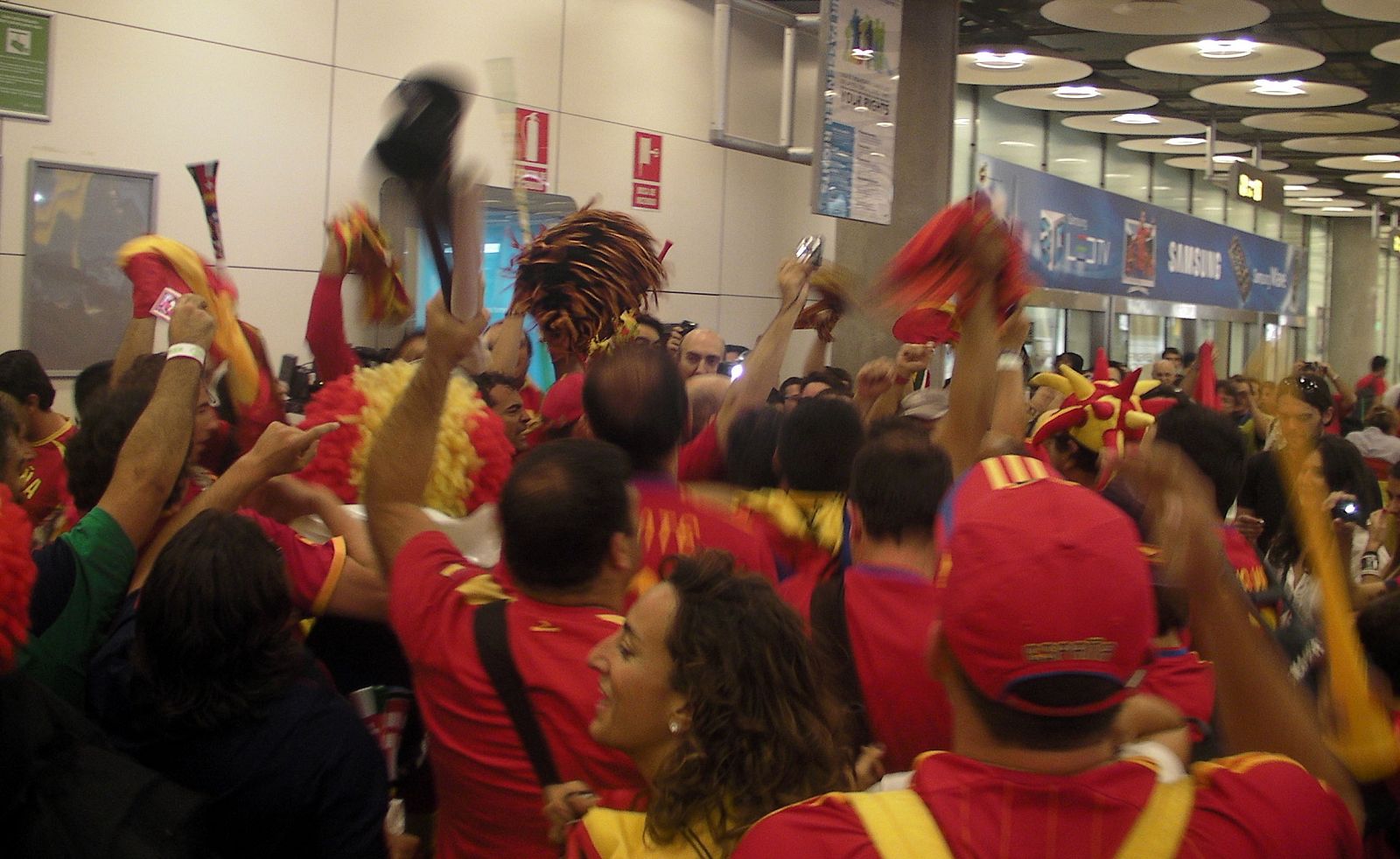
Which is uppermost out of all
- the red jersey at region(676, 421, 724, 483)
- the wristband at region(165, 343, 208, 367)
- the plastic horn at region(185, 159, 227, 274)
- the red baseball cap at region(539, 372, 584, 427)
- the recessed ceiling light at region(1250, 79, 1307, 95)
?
the recessed ceiling light at region(1250, 79, 1307, 95)

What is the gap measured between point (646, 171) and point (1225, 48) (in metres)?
5.29

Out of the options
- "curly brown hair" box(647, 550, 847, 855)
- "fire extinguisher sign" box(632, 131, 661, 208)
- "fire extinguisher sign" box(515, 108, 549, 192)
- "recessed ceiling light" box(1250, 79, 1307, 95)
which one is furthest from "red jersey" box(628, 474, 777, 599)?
"recessed ceiling light" box(1250, 79, 1307, 95)

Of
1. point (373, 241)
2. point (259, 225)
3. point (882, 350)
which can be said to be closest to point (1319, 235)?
point (882, 350)

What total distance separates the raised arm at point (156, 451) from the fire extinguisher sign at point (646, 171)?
24.7 feet

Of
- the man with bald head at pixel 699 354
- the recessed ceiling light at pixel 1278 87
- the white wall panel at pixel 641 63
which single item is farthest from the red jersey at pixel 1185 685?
the recessed ceiling light at pixel 1278 87

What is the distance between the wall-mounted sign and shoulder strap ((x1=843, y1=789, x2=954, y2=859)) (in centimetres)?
617

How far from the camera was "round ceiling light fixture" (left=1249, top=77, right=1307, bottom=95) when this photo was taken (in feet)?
43.0

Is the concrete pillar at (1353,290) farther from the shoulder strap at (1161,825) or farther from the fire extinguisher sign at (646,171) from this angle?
the shoulder strap at (1161,825)

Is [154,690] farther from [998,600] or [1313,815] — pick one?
[1313,815]

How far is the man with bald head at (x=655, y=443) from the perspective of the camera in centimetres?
254

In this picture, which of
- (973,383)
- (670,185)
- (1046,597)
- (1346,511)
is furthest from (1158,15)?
(1046,597)

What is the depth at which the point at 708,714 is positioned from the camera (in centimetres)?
158

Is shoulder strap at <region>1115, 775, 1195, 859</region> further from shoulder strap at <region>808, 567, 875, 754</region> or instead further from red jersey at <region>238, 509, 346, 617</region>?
red jersey at <region>238, 509, 346, 617</region>

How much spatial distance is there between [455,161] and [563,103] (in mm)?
7280
